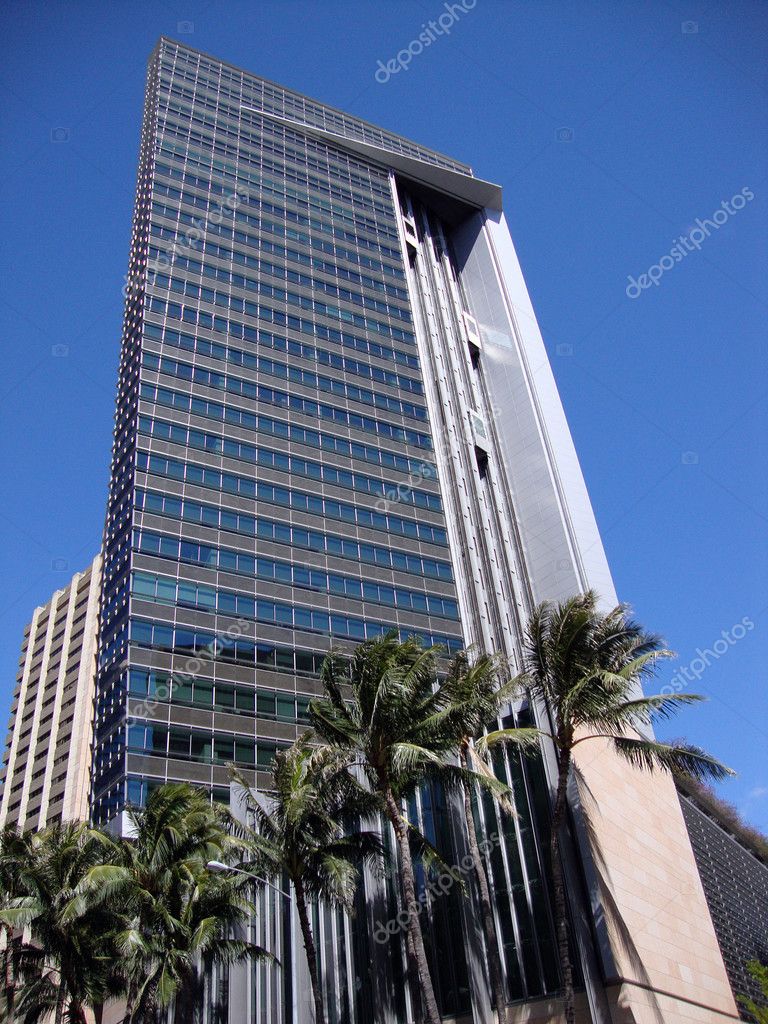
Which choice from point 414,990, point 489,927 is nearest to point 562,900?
point 489,927

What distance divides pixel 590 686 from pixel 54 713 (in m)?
92.3

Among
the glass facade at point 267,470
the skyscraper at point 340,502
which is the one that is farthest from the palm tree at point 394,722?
the glass facade at point 267,470

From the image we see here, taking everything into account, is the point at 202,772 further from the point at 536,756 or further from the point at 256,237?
the point at 256,237

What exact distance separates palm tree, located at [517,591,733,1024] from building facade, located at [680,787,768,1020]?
20.4m

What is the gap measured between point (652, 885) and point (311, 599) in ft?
128

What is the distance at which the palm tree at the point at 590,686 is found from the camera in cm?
2823

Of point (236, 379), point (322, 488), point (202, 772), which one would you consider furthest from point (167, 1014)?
point (236, 379)

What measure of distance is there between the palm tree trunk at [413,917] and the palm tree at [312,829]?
7.23 feet

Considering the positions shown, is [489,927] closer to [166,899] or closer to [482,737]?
[482,737]

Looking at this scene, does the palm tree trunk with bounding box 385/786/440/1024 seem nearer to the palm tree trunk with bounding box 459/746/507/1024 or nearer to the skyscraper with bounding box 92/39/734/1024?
the palm tree trunk with bounding box 459/746/507/1024

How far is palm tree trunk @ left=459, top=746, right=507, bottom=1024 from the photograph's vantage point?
28875mm

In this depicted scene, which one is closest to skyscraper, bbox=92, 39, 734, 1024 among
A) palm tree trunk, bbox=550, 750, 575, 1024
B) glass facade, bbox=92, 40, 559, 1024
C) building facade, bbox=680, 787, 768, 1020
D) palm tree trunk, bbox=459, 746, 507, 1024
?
glass facade, bbox=92, 40, 559, 1024

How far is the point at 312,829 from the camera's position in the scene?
30.9 meters

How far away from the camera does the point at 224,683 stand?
199 ft
